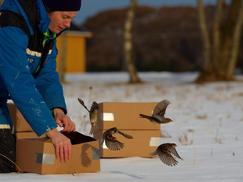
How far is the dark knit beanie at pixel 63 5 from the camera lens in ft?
13.9

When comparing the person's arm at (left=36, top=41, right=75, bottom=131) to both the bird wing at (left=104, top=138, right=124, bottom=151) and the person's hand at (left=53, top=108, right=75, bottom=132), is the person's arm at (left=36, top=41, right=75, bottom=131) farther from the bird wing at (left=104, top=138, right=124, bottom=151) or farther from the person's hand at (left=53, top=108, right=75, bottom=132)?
the bird wing at (left=104, top=138, right=124, bottom=151)

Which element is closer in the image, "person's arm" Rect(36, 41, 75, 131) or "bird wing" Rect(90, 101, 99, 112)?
"person's arm" Rect(36, 41, 75, 131)

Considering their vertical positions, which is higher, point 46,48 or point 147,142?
point 46,48

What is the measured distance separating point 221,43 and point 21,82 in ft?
72.6

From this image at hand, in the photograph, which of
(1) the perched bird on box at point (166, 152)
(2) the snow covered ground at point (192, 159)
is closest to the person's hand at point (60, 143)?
(2) the snow covered ground at point (192, 159)

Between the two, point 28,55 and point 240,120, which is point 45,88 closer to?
point 28,55

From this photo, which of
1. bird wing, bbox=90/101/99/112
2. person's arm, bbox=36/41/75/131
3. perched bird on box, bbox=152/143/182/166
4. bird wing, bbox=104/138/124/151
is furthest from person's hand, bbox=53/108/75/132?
bird wing, bbox=90/101/99/112

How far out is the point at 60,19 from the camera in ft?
14.0

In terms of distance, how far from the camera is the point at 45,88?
478cm

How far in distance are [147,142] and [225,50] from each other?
796 inches

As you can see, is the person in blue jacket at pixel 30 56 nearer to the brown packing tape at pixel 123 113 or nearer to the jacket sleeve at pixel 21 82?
the jacket sleeve at pixel 21 82

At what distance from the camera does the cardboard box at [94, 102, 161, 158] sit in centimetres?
571

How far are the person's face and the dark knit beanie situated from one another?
0.02 m

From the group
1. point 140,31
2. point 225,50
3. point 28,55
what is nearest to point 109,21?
point 140,31
